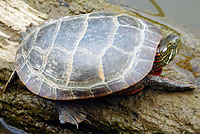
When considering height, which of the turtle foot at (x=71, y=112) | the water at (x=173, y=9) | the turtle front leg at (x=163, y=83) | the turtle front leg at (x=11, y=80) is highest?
the water at (x=173, y=9)

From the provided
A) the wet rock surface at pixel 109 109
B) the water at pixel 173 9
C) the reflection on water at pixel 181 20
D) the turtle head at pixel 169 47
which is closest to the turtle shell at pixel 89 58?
the turtle head at pixel 169 47

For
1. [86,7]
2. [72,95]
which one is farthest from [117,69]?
[86,7]

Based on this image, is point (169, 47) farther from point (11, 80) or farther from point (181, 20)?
point (181, 20)

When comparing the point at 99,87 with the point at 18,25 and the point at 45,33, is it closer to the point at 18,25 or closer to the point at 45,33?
the point at 45,33

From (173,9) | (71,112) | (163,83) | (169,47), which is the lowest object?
(71,112)

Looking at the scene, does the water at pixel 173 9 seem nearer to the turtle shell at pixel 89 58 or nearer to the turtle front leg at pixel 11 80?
the turtle shell at pixel 89 58

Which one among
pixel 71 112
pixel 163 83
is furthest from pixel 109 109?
pixel 163 83

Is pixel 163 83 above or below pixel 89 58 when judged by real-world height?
below
